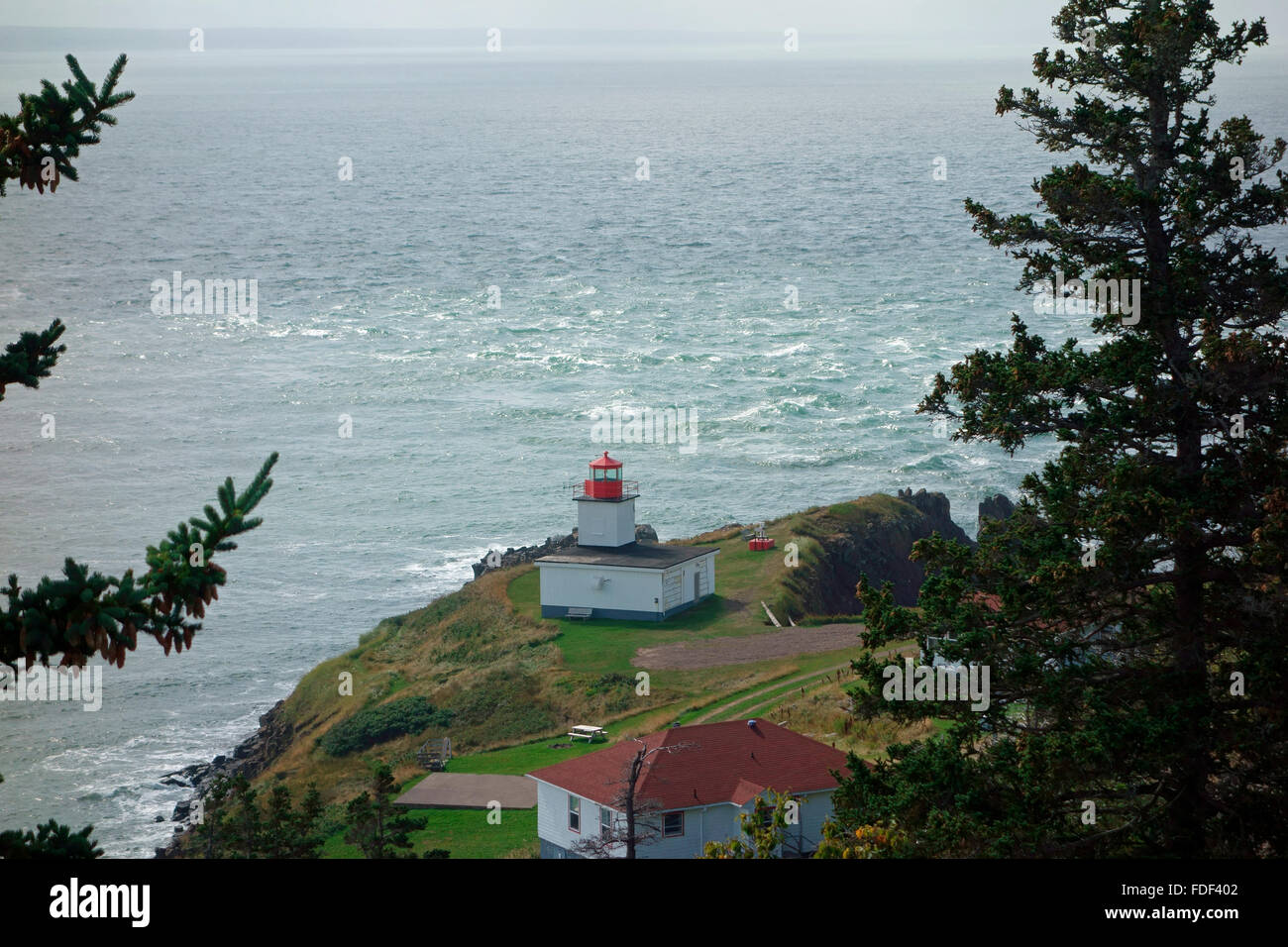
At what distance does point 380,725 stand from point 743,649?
16.9 metres

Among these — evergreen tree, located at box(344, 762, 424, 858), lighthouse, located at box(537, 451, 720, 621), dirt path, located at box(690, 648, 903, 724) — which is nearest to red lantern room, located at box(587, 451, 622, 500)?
lighthouse, located at box(537, 451, 720, 621)

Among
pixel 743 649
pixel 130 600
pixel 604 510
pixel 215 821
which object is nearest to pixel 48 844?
pixel 130 600

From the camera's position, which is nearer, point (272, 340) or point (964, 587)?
point (964, 587)

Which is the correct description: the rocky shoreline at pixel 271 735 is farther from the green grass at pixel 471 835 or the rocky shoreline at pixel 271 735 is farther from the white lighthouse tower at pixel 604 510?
the white lighthouse tower at pixel 604 510

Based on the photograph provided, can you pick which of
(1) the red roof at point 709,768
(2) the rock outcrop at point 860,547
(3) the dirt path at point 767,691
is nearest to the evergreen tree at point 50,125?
(1) the red roof at point 709,768

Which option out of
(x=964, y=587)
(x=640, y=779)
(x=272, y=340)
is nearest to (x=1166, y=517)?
(x=964, y=587)

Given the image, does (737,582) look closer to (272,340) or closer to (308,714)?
(308,714)

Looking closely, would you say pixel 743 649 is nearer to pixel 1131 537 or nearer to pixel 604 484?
pixel 604 484

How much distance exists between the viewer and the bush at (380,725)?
189 feet

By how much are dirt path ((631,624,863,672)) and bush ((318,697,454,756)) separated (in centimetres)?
963

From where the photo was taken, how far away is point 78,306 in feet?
607

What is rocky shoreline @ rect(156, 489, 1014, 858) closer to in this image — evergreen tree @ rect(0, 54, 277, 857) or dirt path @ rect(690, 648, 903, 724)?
dirt path @ rect(690, 648, 903, 724)
